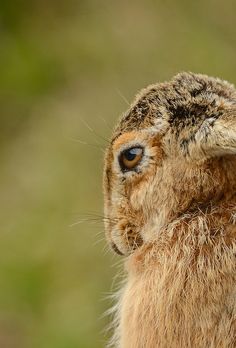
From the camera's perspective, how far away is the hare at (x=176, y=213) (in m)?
2.98

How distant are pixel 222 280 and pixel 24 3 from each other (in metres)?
5.73

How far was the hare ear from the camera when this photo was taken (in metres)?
2.89

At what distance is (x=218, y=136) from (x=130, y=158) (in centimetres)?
42

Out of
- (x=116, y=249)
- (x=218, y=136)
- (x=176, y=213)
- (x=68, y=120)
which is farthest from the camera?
(x=68, y=120)

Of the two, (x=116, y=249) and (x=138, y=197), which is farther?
(x=116, y=249)

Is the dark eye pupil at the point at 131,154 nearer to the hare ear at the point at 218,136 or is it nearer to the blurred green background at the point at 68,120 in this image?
the hare ear at the point at 218,136

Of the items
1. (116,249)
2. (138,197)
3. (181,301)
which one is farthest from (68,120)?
(181,301)

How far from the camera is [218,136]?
2949 mm

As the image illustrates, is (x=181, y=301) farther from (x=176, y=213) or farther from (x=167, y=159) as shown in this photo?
(x=167, y=159)

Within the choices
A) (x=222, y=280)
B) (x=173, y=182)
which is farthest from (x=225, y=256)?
(x=173, y=182)

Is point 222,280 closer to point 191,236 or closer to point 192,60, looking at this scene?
point 191,236

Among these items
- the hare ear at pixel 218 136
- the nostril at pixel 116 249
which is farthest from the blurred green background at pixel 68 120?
the hare ear at pixel 218 136

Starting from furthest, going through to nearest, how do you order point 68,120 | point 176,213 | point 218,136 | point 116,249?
point 68,120 < point 116,249 < point 176,213 < point 218,136

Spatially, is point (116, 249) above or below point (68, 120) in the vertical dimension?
below
